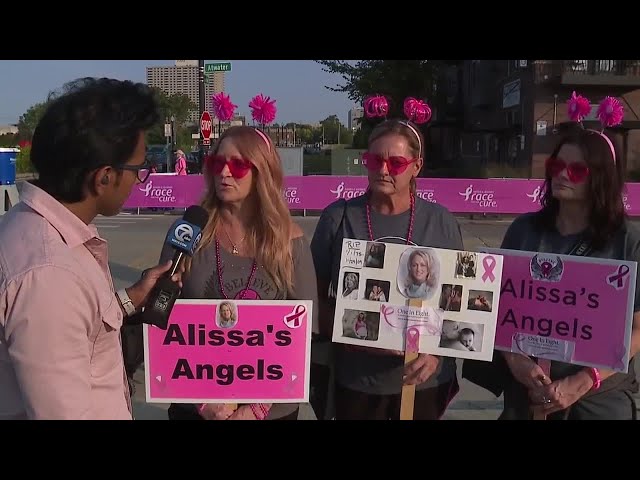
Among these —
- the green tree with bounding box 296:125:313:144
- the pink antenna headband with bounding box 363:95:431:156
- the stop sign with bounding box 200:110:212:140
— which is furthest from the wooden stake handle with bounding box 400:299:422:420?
the green tree with bounding box 296:125:313:144

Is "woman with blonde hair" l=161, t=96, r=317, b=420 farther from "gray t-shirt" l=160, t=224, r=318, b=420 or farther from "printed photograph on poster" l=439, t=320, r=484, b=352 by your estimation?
"printed photograph on poster" l=439, t=320, r=484, b=352

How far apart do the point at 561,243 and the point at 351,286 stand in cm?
95

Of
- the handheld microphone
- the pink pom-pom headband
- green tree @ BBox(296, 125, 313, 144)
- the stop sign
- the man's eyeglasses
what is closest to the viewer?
the man's eyeglasses

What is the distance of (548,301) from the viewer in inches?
109

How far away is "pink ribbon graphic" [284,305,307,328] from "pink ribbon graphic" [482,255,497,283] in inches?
30.9

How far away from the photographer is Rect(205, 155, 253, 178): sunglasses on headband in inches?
109

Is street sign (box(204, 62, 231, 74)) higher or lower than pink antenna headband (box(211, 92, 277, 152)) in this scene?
higher

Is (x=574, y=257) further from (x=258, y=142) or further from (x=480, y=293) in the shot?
(x=258, y=142)

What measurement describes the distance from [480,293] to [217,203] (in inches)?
48.0

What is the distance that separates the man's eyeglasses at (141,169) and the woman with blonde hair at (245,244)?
2.66 feet

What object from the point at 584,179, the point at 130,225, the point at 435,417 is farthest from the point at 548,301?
the point at 130,225

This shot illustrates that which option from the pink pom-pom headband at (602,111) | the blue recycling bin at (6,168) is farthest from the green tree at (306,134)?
the pink pom-pom headband at (602,111)

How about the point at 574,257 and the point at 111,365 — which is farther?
the point at 574,257

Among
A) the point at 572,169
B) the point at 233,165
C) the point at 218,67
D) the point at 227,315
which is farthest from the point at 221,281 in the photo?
the point at 218,67
